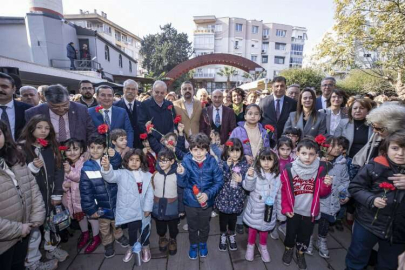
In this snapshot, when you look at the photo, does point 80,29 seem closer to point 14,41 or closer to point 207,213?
point 14,41

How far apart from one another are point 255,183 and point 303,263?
125 cm

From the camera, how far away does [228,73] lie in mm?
42844

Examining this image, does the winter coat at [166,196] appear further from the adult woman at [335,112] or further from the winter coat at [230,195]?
the adult woman at [335,112]

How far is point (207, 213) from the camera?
287cm

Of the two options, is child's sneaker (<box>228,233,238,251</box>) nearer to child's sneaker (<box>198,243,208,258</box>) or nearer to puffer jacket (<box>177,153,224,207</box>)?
child's sneaker (<box>198,243,208,258</box>)

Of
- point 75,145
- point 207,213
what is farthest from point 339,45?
point 75,145

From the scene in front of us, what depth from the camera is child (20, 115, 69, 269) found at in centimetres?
253

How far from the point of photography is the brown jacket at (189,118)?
4352 millimetres

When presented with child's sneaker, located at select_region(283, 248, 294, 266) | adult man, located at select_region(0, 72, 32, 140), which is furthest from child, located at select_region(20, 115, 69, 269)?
child's sneaker, located at select_region(283, 248, 294, 266)

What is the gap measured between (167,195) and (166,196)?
2 centimetres

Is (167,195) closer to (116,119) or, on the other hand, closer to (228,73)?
(116,119)

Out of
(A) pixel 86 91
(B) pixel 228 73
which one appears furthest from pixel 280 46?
(A) pixel 86 91

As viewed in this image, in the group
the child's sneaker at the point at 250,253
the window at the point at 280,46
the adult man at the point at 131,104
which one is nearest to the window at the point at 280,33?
the window at the point at 280,46

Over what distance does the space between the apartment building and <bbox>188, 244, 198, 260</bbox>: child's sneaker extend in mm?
42249
